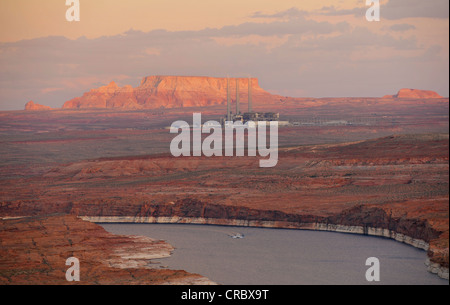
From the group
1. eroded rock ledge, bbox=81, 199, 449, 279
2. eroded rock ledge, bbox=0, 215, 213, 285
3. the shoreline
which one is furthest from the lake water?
eroded rock ledge, bbox=0, 215, 213, 285

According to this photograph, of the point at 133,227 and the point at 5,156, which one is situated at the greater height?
the point at 5,156

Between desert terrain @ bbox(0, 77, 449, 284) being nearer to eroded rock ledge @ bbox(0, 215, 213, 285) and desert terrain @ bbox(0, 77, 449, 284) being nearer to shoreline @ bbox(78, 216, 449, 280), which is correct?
eroded rock ledge @ bbox(0, 215, 213, 285)

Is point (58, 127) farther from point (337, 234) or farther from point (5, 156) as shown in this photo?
point (337, 234)

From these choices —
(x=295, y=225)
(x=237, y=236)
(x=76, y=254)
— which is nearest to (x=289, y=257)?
(x=237, y=236)

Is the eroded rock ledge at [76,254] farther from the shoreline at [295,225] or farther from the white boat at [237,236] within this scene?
the shoreline at [295,225]

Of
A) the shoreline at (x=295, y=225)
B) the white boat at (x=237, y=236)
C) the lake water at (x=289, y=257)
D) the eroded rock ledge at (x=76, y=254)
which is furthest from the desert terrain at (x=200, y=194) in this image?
the white boat at (x=237, y=236)
